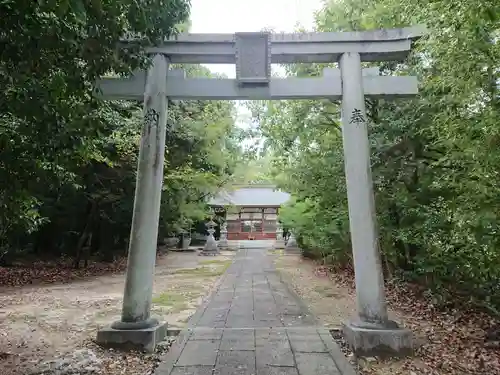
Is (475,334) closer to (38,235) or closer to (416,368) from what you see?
(416,368)

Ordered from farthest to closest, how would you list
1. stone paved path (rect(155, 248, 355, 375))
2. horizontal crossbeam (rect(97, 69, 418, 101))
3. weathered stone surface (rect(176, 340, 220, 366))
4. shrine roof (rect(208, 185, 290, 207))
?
shrine roof (rect(208, 185, 290, 207)), horizontal crossbeam (rect(97, 69, 418, 101)), weathered stone surface (rect(176, 340, 220, 366)), stone paved path (rect(155, 248, 355, 375))

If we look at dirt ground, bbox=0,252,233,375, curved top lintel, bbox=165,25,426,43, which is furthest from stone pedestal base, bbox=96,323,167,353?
curved top lintel, bbox=165,25,426,43

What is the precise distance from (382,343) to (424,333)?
5.32 feet

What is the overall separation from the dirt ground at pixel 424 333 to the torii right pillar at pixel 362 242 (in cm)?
20

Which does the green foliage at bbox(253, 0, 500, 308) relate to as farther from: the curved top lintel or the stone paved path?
the stone paved path

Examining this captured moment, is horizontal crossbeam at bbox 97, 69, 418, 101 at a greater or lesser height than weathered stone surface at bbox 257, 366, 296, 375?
greater

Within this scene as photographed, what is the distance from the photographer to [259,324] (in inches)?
245

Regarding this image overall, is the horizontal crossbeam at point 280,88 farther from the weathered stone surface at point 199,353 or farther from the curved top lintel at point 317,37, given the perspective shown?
the weathered stone surface at point 199,353

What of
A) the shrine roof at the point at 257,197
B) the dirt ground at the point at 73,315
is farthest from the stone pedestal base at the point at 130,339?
the shrine roof at the point at 257,197

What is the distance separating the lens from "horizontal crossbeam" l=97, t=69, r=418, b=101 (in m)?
5.44

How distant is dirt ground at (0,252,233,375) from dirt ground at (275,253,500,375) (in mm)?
2548

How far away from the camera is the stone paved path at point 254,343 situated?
13.7 ft

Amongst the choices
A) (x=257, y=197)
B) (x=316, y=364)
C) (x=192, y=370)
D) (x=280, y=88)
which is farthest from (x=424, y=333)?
(x=257, y=197)

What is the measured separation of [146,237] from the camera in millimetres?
5031
